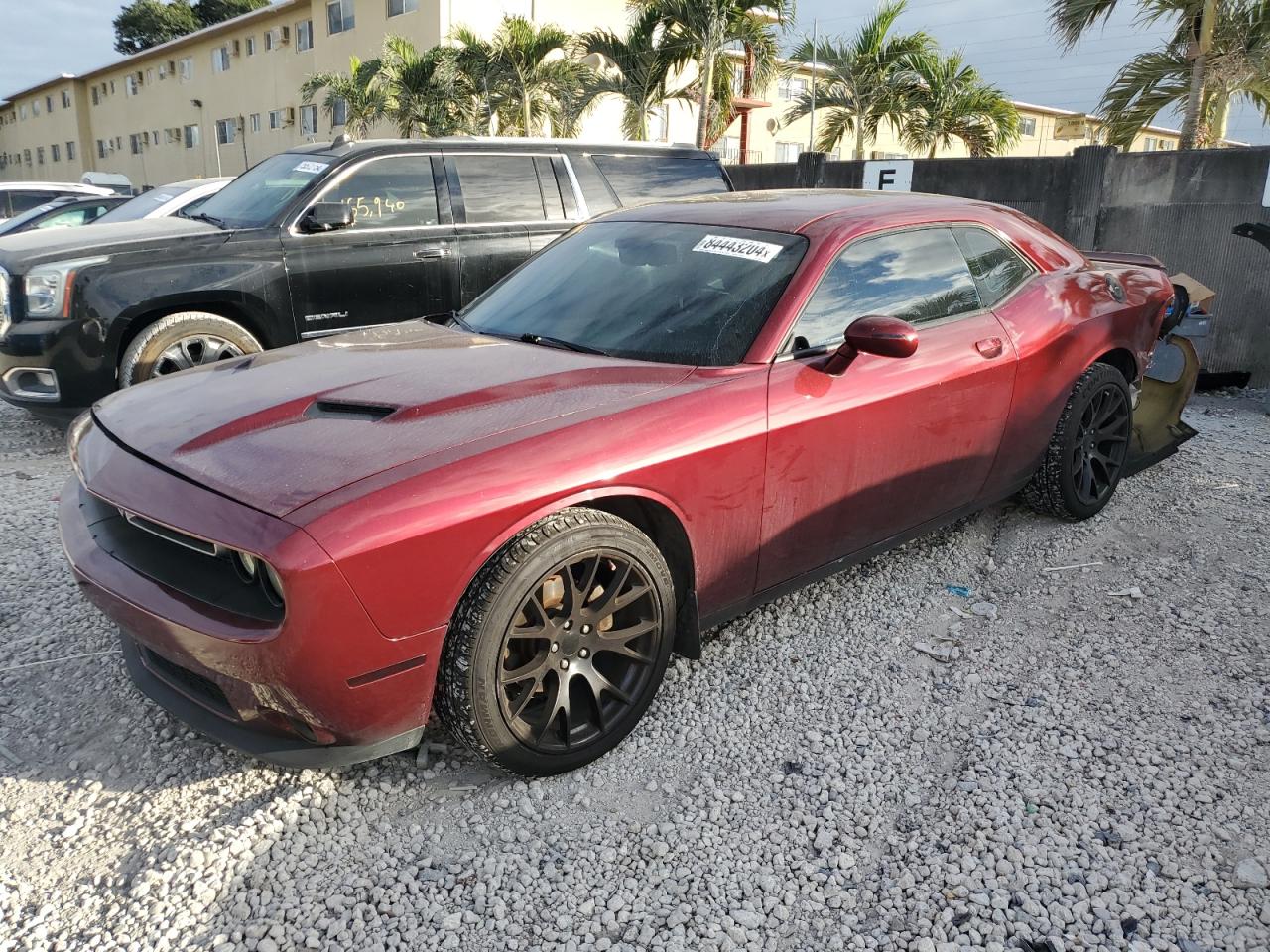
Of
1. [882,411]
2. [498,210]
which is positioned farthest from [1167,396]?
[498,210]

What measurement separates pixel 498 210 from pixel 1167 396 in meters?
4.42

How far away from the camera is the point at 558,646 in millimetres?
2621

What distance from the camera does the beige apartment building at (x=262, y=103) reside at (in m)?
26.1

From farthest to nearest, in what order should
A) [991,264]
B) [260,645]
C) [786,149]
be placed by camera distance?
[786,149], [991,264], [260,645]

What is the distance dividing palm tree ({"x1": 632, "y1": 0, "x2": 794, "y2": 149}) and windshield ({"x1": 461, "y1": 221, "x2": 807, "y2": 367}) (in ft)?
44.3

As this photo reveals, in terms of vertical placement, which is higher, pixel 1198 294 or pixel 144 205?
pixel 144 205

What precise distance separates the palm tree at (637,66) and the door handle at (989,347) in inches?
571

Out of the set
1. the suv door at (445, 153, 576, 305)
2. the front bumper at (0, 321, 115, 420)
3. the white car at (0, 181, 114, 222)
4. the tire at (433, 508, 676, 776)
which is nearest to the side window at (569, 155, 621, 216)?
the suv door at (445, 153, 576, 305)

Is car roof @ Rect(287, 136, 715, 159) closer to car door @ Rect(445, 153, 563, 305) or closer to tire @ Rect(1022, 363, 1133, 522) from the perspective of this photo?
car door @ Rect(445, 153, 563, 305)

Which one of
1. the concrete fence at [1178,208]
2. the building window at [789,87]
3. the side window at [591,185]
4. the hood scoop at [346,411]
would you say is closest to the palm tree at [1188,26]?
the concrete fence at [1178,208]

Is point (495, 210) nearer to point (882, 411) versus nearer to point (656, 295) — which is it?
point (656, 295)

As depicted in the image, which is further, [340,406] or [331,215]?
[331,215]

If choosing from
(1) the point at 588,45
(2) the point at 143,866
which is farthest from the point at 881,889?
(1) the point at 588,45

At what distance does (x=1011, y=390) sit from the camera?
3.86 metres
